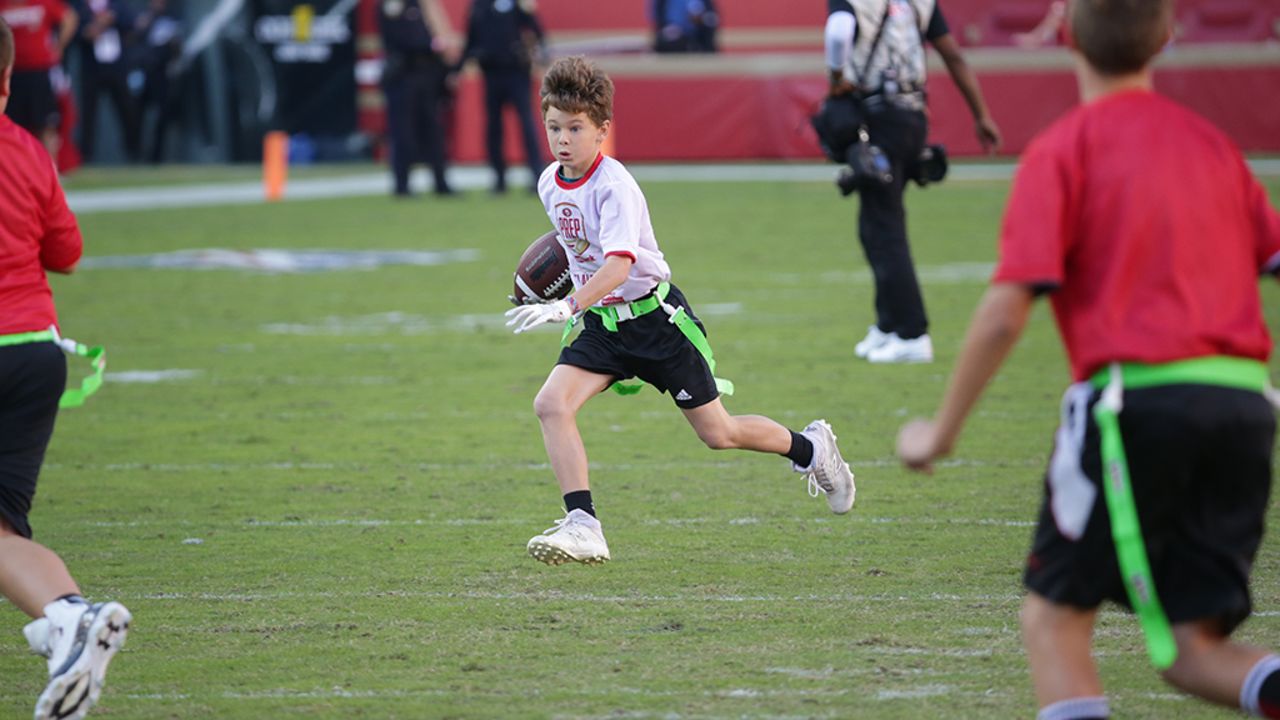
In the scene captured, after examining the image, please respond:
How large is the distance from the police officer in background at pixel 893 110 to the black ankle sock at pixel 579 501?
4.64 metres

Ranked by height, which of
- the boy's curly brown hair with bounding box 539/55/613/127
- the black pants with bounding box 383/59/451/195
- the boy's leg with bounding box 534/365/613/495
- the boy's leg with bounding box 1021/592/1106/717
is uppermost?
the boy's curly brown hair with bounding box 539/55/613/127

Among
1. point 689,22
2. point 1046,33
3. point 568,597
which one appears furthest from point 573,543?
point 1046,33

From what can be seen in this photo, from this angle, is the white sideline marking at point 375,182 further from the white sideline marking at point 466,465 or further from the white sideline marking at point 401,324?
the white sideline marking at point 466,465

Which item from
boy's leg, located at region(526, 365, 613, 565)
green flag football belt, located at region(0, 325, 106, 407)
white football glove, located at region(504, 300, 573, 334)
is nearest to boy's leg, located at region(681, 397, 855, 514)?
boy's leg, located at region(526, 365, 613, 565)

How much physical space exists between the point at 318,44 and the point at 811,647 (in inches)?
1068

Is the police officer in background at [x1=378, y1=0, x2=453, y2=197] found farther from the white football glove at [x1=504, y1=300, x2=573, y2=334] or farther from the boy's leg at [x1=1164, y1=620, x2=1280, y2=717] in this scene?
the boy's leg at [x1=1164, y1=620, x2=1280, y2=717]

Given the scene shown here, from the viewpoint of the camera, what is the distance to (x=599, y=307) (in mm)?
6344

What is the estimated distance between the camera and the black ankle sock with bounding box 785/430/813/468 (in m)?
6.72

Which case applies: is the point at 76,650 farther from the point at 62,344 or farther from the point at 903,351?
the point at 903,351

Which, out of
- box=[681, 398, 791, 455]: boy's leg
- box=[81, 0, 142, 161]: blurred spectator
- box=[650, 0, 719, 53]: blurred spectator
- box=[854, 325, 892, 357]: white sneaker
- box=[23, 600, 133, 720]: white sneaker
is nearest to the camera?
box=[23, 600, 133, 720]: white sneaker

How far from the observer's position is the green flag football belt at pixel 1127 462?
3.51m

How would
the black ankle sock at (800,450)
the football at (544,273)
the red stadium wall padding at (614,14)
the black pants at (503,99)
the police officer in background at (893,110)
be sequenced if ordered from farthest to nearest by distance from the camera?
the red stadium wall padding at (614,14) → the black pants at (503,99) → the police officer in background at (893,110) → the black ankle sock at (800,450) → the football at (544,273)

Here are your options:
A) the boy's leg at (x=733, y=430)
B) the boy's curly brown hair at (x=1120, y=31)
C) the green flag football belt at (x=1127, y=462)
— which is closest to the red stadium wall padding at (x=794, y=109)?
the boy's leg at (x=733, y=430)

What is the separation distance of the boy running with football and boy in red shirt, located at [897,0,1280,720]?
2488mm
